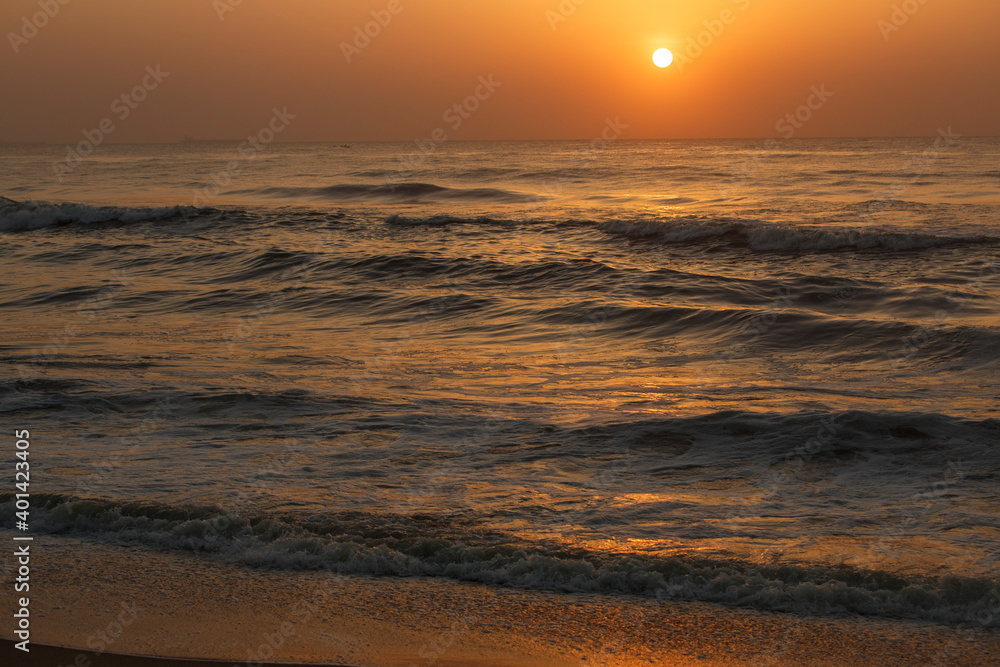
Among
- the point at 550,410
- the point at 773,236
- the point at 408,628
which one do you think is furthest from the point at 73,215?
the point at 408,628

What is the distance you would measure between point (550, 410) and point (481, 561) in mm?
2982

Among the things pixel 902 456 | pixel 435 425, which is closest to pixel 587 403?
pixel 435 425

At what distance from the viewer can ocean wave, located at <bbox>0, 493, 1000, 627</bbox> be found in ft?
12.9

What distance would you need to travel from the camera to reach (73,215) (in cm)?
2483

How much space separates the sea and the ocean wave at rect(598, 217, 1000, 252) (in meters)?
0.13

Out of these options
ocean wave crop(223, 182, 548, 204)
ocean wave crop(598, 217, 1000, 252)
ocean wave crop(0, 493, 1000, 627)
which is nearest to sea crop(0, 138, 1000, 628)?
ocean wave crop(0, 493, 1000, 627)

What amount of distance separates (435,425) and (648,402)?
210 cm

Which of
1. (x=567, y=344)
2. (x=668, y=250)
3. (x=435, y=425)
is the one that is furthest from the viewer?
(x=668, y=250)

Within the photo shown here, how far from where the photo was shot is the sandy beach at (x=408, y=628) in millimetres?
3486

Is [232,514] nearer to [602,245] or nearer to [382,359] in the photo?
[382,359]

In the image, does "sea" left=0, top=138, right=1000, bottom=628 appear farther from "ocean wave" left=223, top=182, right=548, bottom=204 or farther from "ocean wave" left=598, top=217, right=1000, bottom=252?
"ocean wave" left=223, top=182, right=548, bottom=204

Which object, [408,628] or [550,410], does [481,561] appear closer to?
A: [408,628]

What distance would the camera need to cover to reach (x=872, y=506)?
5.16 metres

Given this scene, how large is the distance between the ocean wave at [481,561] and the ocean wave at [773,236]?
13.9m
